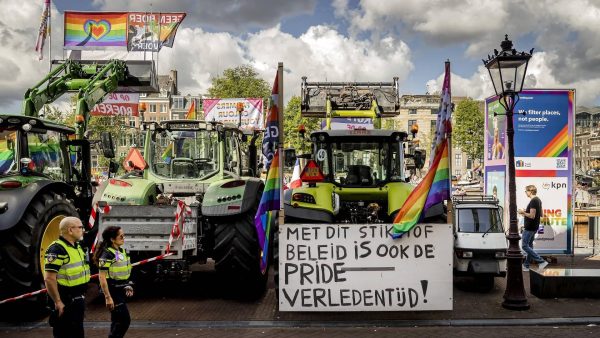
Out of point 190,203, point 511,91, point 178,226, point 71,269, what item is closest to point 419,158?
point 511,91

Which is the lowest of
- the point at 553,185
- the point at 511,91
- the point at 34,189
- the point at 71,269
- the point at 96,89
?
the point at 71,269

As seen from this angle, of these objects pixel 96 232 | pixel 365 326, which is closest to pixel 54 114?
pixel 96 232

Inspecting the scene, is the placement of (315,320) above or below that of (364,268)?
below

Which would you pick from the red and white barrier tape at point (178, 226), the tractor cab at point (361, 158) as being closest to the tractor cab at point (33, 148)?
the red and white barrier tape at point (178, 226)

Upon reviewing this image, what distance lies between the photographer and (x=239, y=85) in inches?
1954

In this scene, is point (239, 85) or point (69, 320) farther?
point (239, 85)

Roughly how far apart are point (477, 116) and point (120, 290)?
66.8 metres

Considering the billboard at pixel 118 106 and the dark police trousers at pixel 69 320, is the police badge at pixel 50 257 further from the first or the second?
the billboard at pixel 118 106

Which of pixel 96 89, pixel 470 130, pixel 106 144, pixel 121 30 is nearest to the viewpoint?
pixel 106 144

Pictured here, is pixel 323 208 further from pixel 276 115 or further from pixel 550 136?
pixel 550 136

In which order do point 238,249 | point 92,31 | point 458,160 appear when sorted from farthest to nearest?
point 458,160, point 92,31, point 238,249

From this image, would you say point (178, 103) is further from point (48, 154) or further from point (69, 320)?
point (69, 320)

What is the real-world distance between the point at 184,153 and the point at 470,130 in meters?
61.1

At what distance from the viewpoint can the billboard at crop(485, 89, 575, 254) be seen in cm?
1427
